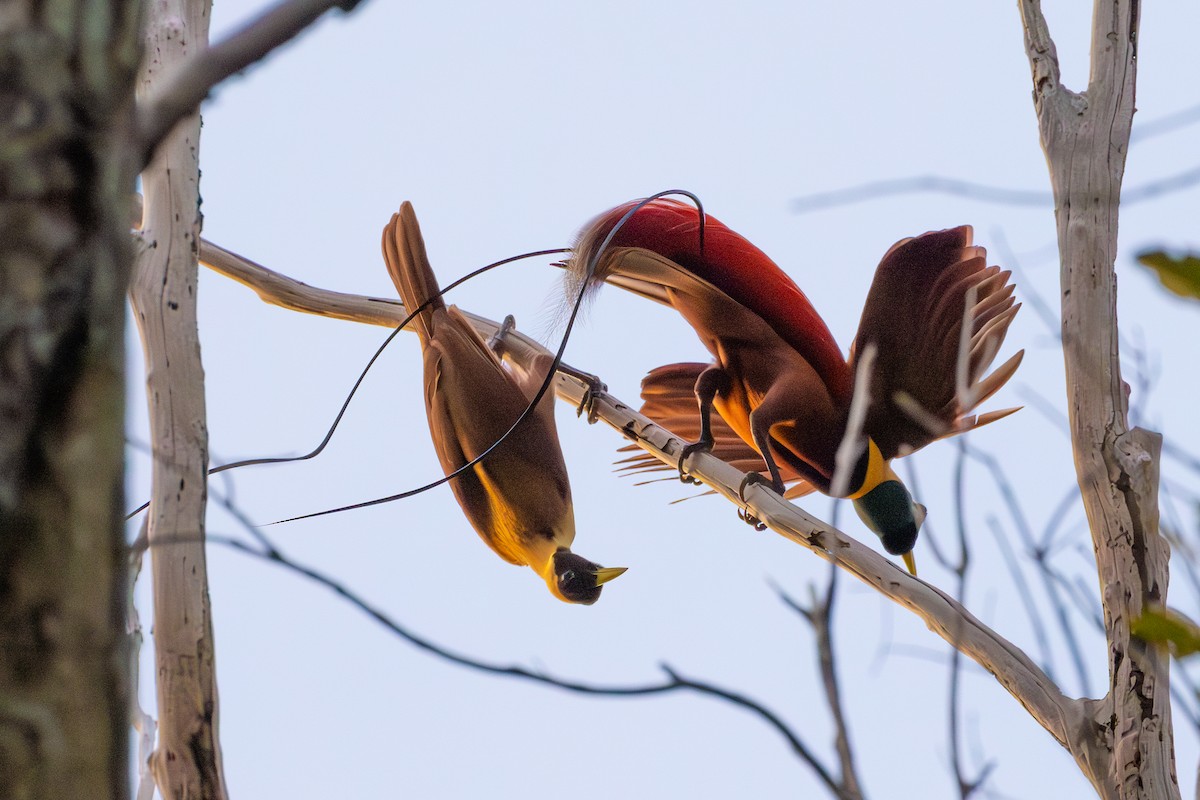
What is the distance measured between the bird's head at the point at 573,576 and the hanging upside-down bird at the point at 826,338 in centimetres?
60

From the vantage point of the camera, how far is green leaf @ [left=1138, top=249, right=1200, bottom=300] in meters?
0.48

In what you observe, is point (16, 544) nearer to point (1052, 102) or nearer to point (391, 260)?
point (1052, 102)

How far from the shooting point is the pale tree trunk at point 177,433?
123cm

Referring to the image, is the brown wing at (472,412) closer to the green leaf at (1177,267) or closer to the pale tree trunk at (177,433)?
the pale tree trunk at (177,433)

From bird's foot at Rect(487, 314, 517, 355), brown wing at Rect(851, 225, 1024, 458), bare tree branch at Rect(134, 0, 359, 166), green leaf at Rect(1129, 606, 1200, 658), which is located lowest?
green leaf at Rect(1129, 606, 1200, 658)

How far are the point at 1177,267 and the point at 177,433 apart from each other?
3.84 feet

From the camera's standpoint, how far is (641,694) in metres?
0.62

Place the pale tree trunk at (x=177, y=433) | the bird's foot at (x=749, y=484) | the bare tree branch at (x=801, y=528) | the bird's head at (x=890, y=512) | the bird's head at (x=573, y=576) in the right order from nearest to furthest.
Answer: the pale tree trunk at (x=177, y=433), the bare tree branch at (x=801, y=528), the bird's foot at (x=749, y=484), the bird's head at (x=890, y=512), the bird's head at (x=573, y=576)

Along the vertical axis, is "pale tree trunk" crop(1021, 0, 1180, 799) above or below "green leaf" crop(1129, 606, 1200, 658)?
above

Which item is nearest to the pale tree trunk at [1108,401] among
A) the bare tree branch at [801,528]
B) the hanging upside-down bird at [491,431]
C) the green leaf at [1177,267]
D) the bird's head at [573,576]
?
the bare tree branch at [801,528]

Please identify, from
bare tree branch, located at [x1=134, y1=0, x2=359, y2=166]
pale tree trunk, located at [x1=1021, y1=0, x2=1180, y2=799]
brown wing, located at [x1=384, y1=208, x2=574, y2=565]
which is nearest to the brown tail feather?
brown wing, located at [x1=384, y1=208, x2=574, y2=565]

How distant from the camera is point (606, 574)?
2.74 metres

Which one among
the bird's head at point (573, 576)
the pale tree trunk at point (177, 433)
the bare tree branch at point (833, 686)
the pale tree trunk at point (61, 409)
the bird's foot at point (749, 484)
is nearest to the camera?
the pale tree trunk at point (61, 409)

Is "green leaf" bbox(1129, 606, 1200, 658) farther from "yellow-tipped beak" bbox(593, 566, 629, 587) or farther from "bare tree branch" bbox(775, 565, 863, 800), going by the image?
"yellow-tipped beak" bbox(593, 566, 629, 587)
